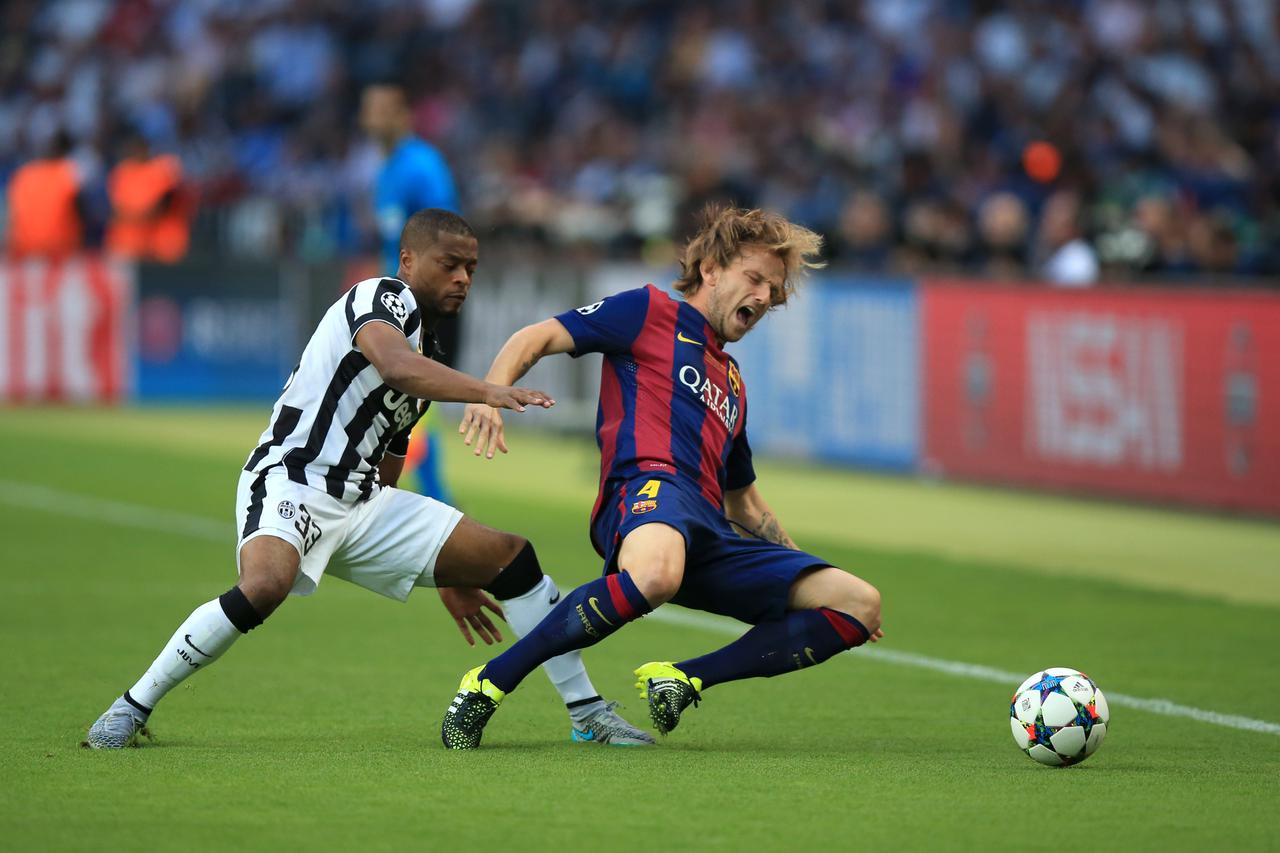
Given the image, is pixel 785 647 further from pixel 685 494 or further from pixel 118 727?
pixel 118 727

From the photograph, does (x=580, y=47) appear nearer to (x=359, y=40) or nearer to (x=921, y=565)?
(x=359, y=40)

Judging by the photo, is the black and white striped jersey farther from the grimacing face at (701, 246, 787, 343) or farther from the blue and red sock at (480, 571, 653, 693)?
the grimacing face at (701, 246, 787, 343)

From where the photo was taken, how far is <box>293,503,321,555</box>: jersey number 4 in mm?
6301

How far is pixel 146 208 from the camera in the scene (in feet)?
72.8

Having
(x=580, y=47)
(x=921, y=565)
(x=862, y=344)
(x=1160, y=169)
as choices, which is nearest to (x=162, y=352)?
(x=580, y=47)

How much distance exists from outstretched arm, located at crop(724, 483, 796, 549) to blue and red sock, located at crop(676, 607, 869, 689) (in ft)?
1.57

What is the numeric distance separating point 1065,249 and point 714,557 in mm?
9827

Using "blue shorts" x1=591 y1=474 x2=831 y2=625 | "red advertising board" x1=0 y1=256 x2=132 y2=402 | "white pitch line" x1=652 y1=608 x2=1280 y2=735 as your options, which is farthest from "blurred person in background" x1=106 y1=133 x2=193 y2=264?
"blue shorts" x1=591 y1=474 x2=831 y2=625

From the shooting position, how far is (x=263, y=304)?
878 inches

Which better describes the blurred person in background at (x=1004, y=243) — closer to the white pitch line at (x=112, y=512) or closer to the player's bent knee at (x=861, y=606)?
the white pitch line at (x=112, y=512)

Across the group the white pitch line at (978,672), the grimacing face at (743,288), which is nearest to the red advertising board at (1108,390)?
the white pitch line at (978,672)

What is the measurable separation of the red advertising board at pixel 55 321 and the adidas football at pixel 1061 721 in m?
16.6

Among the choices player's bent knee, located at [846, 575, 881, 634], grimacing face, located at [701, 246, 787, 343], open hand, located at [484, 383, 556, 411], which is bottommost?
player's bent knee, located at [846, 575, 881, 634]

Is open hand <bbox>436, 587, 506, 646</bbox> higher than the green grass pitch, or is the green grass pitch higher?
open hand <bbox>436, 587, 506, 646</bbox>
